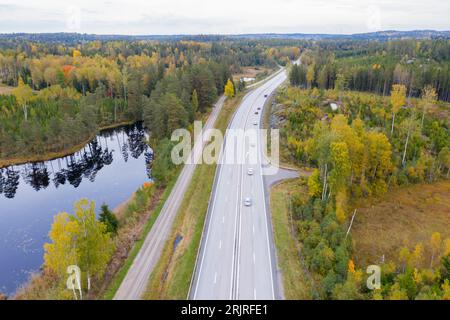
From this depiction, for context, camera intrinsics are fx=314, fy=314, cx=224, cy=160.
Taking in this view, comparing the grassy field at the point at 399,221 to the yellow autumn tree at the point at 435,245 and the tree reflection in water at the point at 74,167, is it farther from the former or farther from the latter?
the tree reflection in water at the point at 74,167

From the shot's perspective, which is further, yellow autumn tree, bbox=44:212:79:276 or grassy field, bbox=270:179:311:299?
grassy field, bbox=270:179:311:299

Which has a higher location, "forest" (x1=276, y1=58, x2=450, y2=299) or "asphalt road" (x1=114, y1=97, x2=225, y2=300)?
"forest" (x1=276, y1=58, x2=450, y2=299)

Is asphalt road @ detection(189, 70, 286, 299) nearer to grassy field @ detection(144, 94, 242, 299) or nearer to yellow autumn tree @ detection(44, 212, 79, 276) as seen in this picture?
grassy field @ detection(144, 94, 242, 299)

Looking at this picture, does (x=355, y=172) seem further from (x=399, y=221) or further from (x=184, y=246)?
(x=184, y=246)

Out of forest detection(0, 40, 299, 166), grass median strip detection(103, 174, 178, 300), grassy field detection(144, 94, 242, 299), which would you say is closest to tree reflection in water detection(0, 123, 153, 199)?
forest detection(0, 40, 299, 166)

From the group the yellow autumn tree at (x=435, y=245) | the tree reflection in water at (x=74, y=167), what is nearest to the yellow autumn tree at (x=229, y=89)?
the tree reflection in water at (x=74, y=167)

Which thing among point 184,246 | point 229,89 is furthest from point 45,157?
point 229,89

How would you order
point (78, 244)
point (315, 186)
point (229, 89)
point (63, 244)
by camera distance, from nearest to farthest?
point (63, 244) < point (78, 244) < point (315, 186) < point (229, 89)

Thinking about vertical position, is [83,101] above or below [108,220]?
above
